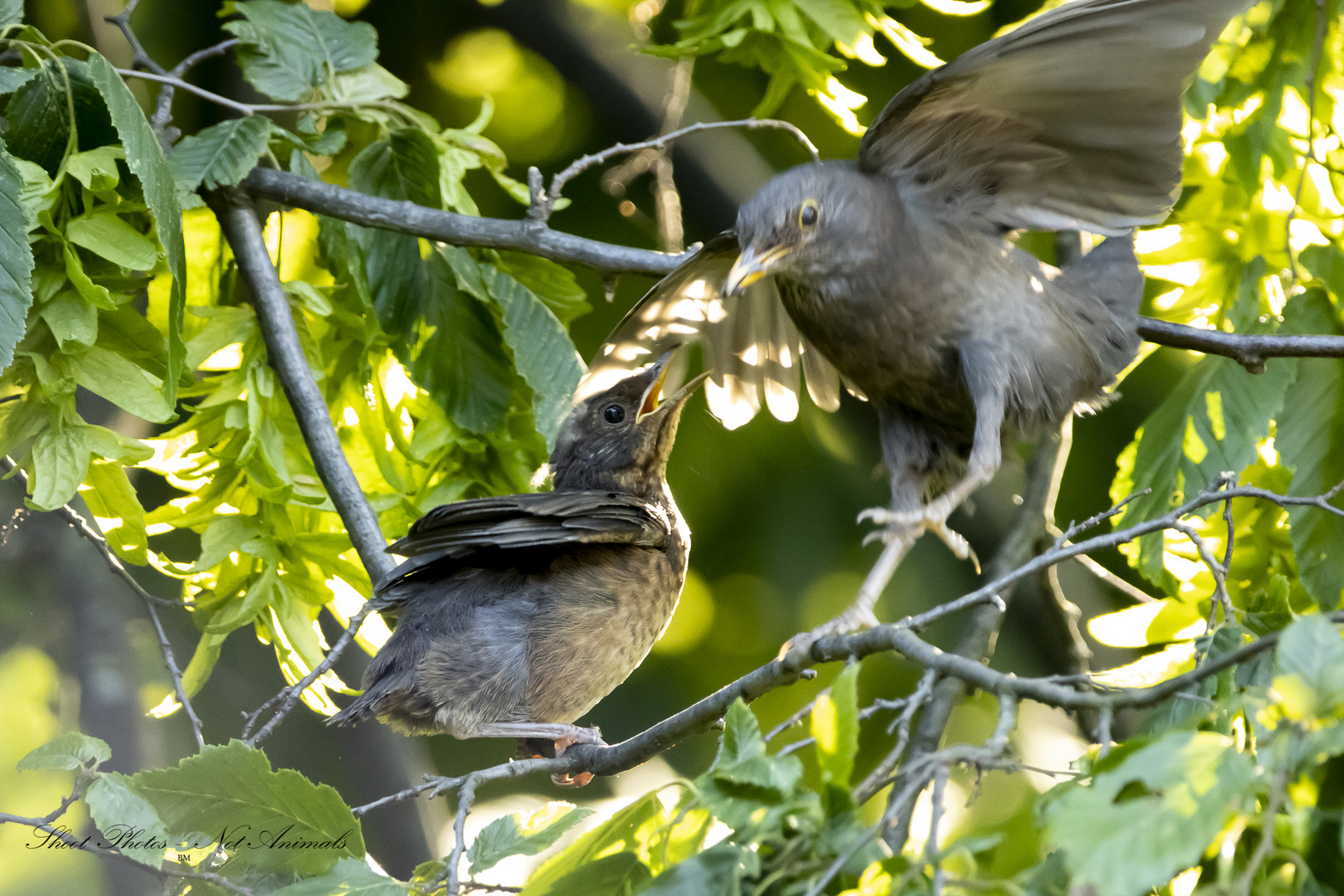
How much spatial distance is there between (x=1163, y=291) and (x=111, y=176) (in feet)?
9.75

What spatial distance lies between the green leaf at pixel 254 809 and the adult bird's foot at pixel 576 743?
63 centimetres

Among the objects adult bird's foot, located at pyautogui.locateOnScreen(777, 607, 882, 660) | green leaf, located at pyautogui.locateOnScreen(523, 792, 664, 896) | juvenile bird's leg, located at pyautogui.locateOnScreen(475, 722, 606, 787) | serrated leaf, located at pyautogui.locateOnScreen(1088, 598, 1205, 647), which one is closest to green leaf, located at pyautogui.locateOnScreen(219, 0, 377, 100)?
juvenile bird's leg, located at pyautogui.locateOnScreen(475, 722, 606, 787)

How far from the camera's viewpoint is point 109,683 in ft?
10.7

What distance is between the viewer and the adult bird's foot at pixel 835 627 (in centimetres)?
164

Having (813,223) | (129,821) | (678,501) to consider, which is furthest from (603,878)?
(678,501)

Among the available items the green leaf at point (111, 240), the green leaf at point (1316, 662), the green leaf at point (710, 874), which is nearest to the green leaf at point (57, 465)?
the green leaf at point (111, 240)

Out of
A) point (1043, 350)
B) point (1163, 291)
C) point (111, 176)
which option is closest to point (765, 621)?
point (1163, 291)

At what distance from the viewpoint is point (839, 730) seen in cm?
117

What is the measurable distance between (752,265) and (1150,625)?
1.43m

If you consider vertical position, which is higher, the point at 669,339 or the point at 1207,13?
the point at 1207,13

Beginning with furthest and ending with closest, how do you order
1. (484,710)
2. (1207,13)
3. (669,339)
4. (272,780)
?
1. (669,339)
2. (484,710)
3. (1207,13)
4. (272,780)

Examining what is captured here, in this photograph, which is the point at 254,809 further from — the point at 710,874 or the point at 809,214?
the point at 809,214

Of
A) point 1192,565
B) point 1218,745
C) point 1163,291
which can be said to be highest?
point 1218,745

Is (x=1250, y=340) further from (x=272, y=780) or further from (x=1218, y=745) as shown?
(x=272, y=780)
